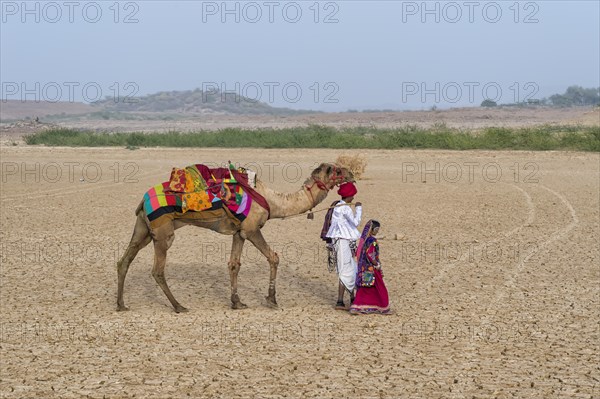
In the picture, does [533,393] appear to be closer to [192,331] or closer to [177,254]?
[192,331]

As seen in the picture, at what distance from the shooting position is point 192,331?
1048 centimetres

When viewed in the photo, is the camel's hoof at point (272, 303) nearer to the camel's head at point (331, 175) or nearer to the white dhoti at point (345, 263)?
the white dhoti at point (345, 263)

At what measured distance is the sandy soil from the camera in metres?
8.66

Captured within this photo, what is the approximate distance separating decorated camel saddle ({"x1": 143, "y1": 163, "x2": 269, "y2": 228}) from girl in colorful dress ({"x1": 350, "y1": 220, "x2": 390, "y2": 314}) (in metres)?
1.41

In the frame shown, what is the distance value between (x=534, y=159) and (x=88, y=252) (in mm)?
25860

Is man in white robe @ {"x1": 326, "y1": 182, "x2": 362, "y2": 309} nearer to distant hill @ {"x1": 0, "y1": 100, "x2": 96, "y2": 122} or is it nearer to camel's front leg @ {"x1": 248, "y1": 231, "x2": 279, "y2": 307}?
camel's front leg @ {"x1": 248, "y1": 231, "x2": 279, "y2": 307}

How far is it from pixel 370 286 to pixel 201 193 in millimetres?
2390

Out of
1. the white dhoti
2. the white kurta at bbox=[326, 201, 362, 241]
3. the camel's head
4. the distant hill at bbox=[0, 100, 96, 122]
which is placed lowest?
the white dhoti

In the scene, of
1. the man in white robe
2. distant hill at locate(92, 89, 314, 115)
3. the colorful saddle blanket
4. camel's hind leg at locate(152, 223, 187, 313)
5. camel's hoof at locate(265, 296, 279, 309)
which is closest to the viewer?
the colorful saddle blanket

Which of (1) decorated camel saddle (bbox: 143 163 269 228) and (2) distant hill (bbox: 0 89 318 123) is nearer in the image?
(1) decorated camel saddle (bbox: 143 163 269 228)

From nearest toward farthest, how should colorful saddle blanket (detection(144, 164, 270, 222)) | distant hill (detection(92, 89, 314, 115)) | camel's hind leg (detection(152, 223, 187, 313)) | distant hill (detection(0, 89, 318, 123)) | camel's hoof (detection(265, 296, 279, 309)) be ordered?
colorful saddle blanket (detection(144, 164, 270, 222)) → camel's hind leg (detection(152, 223, 187, 313)) → camel's hoof (detection(265, 296, 279, 309)) → distant hill (detection(0, 89, 318, 123)) → distant hill (detection(92, 89, 314, 115))

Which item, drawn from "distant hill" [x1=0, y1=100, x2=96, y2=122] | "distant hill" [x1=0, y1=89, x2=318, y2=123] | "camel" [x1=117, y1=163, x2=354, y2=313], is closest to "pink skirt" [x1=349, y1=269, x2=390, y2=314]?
"camel" [x1=117, y1=163, x2=354, y2=313]

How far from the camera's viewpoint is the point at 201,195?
11359 millimetres

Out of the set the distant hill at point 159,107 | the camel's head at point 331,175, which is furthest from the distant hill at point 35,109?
the camel's head at point 331,175
